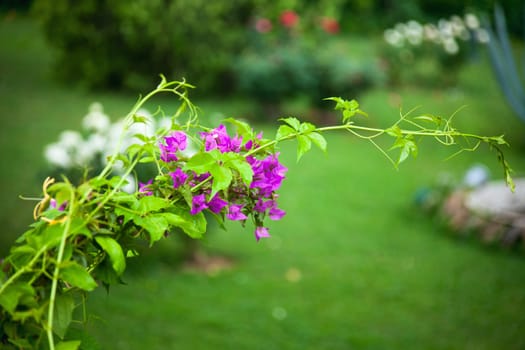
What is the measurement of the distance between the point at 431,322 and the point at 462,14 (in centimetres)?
654

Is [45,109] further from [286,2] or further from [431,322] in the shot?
[431,322]

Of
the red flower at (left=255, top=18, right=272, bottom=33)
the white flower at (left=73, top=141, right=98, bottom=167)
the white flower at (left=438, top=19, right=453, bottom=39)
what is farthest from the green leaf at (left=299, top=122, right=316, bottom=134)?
the white flower at (left=438, top=19, right=453, bottom=39)

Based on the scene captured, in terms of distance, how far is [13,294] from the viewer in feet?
2.61

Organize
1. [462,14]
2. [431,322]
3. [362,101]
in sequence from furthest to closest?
[362,101] < [462,14] < [431,322]

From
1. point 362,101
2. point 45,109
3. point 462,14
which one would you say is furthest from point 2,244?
point 462,14

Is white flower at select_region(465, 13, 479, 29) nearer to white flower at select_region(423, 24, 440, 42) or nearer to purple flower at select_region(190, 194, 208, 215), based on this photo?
white flower at select_region(423, 24, 440, 42)

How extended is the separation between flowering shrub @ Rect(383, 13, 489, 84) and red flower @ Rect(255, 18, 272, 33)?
2369 millimetres

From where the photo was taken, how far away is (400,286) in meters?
4.29

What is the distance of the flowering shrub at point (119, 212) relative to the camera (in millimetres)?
824

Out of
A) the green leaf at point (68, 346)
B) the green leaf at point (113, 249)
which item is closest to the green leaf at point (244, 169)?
the green leaf at point (113, 249)

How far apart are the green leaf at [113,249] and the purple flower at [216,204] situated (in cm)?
18

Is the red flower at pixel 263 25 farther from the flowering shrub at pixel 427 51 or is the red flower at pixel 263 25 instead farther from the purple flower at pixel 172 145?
the purple flower at pixel 172 145

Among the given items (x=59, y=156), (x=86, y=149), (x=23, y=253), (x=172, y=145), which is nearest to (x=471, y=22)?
(x=86, y=149)

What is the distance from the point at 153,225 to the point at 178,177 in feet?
0.36
